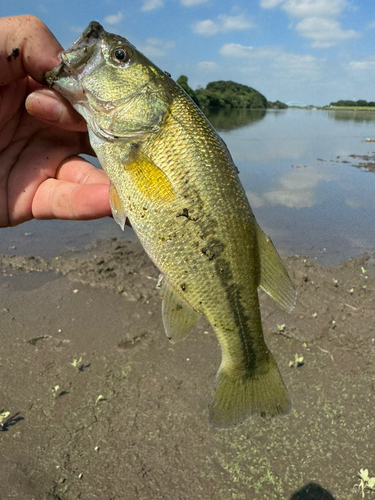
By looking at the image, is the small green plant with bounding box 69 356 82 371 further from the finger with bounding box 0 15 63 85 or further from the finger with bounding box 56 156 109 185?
the finger with bounding box 0 15 63 85

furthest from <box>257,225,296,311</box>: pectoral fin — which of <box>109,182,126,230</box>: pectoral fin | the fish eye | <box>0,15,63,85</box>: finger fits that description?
<box>0,15,63,85</box>: finger

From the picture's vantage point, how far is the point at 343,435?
4164mm

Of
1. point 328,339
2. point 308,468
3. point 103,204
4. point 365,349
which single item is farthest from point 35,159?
point 365,349

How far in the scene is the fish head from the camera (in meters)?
2.45

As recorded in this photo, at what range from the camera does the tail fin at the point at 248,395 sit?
2.44 m

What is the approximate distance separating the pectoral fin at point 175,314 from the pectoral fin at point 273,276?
19.4 inches

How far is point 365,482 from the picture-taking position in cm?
369

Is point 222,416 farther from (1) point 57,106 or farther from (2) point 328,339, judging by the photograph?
(2) point 328,339

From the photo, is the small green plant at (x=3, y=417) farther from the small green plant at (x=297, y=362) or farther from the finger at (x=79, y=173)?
the small green plant at (x=297, y=362)

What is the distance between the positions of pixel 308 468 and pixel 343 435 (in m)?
0.60

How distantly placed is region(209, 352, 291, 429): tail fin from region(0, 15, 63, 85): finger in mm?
2552

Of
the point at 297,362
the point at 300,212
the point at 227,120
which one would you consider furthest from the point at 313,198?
the point at 227,120

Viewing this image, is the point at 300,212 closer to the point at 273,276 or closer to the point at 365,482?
the point at 365,482

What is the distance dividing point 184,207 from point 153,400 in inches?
120
